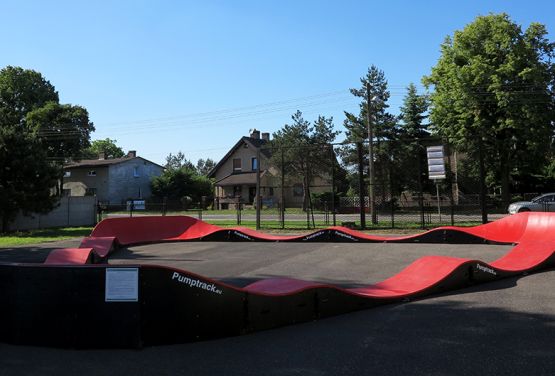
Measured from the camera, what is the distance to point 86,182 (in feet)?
200

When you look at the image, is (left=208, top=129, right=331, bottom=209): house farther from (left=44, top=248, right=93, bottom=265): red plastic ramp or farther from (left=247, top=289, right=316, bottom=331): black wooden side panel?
(left=247, top=289, right=316, bottom=331): black wooden side panel

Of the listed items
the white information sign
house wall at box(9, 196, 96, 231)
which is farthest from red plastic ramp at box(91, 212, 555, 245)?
the white information sign

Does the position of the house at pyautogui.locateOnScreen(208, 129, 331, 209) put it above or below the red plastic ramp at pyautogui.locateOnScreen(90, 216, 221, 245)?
above

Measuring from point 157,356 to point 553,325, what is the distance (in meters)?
4.68

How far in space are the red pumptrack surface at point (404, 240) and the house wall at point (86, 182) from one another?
4362cm

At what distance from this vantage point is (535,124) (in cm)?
3209

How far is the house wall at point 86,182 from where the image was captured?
59.8 meters

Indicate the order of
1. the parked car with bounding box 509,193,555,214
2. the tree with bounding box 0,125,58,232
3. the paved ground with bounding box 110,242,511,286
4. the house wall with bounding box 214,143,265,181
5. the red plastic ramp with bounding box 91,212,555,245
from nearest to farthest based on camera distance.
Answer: the paved ground with bounding box 110,242,511,286, the red plastic ramp with bounding box 91,212,555,245, the tree with bounding box 0,125,58,232, the parked car with bounding box 509,193,555,214, the house wall with bounding box 214,143,265,181

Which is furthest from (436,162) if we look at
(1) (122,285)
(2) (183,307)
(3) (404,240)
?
(1) (122,285)

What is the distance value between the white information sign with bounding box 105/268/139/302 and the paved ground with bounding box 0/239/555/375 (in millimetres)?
581

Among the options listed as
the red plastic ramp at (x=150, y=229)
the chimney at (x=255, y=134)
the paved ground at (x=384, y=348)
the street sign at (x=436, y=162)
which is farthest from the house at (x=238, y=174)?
the paved ground at (x=384, y=348)

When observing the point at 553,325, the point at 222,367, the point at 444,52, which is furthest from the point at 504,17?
the point at 222,367

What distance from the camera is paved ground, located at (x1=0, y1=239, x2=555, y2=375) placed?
450 centimetres

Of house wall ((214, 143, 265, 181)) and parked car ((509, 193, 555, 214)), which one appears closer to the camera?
parked car ((509, 193, 555, 214))
